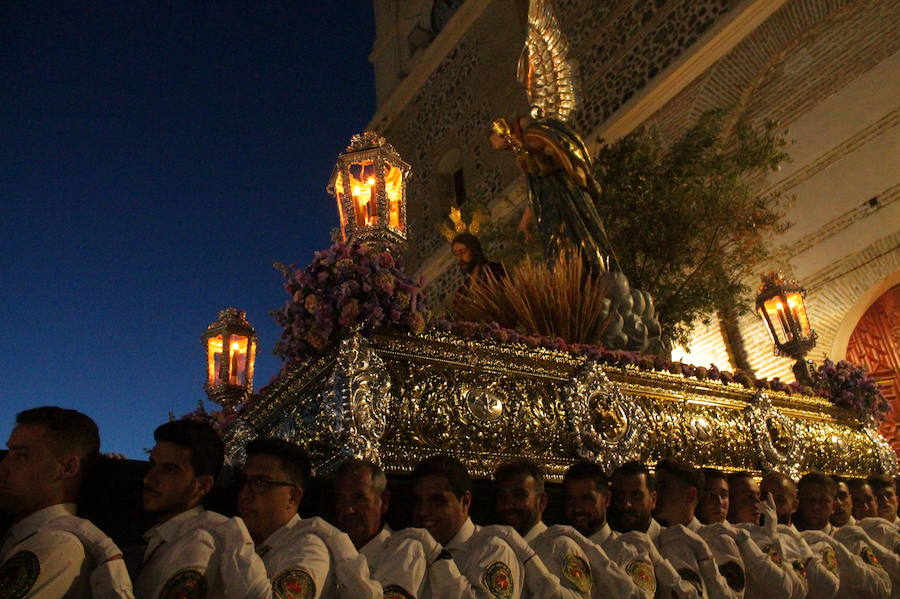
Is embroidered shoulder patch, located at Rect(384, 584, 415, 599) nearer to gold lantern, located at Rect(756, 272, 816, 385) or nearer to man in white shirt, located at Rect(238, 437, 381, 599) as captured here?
man in white shirt, located at Rect(238, 437, 381, 599)

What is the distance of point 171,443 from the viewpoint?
192 centimetres

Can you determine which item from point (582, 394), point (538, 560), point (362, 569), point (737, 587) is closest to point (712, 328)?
point (582, 394)

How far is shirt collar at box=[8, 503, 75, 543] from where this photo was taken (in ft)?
5.16

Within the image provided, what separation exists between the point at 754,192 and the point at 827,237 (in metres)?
1.07

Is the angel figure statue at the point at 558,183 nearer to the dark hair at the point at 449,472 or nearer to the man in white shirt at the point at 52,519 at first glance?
the dark hair at the point at 449,472

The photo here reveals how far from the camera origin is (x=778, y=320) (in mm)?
5996

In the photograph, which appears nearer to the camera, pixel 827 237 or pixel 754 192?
pixel 827 237

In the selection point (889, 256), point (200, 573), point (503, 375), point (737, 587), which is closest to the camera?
point (200, 573)

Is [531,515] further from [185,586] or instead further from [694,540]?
[185,586]

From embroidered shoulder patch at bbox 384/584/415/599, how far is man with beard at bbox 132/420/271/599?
1.42 feet

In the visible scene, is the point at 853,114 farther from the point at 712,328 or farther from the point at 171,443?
the point at 171,443

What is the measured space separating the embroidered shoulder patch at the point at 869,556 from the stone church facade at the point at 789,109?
4.29 m

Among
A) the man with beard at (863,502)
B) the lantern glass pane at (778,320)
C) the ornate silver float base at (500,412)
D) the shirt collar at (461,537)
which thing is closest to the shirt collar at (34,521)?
the ornate silver float base at (500,412)

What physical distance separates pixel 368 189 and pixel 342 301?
1093mm
